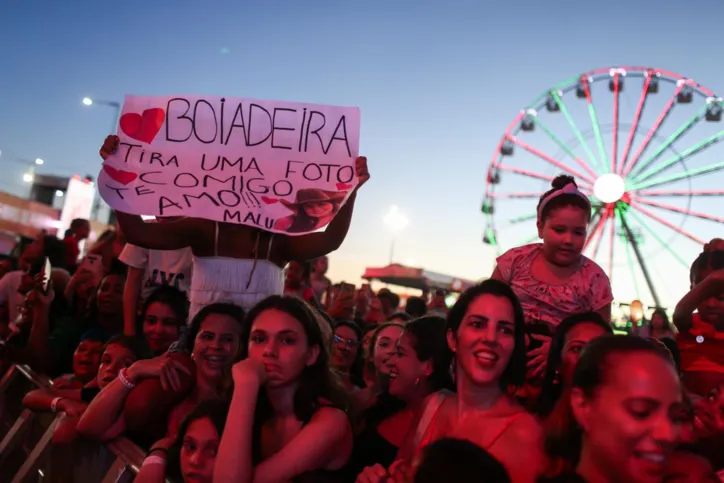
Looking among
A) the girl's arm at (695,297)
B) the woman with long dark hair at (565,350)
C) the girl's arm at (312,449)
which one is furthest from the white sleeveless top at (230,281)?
the girl's arm at (695,297)

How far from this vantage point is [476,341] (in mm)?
2287

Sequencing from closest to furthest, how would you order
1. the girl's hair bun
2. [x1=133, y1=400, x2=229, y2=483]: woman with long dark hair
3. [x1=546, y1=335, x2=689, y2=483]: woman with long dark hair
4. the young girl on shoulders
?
1. [x1=546, y1=335, x2=689, y2=483]: woman with long dark hair
2. [x1=133, y1=400, x2=229, y2=483]: woman with long dark hair
3. the young girl on shoulders
4. the girl's hair bun

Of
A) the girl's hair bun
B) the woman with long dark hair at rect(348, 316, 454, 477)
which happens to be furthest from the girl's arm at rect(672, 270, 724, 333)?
the woman with long dark hair at rect(348, 316, 454, 477)

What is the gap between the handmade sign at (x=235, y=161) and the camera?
3.37 metres

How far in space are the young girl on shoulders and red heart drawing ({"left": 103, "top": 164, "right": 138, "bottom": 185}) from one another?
2.02 m

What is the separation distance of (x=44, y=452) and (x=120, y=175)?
142 cm

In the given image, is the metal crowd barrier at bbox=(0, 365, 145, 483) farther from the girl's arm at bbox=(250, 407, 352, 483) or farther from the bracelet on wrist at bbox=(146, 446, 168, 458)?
the girl's arm at bbox=(250, 407, 352, 483)

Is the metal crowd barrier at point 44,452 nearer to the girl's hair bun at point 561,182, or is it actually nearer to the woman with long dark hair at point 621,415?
the woman with long dark hair at point 621,415

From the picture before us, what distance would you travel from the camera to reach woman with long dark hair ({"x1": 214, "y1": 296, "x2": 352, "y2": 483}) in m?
2.17

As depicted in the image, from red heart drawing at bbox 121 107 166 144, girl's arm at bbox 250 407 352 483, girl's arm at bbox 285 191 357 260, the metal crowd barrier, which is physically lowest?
the metal crowd barrier

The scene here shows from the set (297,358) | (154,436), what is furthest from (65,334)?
(297,358)

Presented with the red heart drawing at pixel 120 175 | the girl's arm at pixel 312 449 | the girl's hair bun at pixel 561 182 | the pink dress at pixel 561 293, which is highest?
the girl's hair bun at pixel 561 182

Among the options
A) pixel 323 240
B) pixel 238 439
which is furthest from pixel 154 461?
pixel 323 240

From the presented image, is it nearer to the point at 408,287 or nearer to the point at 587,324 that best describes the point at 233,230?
the point at 587,324
